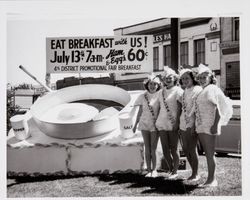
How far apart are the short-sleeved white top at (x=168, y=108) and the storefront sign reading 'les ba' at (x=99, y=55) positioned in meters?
0.29

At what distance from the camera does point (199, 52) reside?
7.35 feet

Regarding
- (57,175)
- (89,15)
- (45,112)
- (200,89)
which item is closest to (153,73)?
(200,89)

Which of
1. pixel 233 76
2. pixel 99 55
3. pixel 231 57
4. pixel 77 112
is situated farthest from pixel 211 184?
pixel 99 55

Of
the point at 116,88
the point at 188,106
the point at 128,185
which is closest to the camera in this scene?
the point at 188,106

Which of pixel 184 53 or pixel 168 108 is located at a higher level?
pixel 184 53

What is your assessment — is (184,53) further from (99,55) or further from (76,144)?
(76,144)

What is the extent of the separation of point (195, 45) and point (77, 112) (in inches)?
36.0

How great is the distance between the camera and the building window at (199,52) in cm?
222

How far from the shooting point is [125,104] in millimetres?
2334

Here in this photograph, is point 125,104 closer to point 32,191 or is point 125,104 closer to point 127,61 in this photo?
point 127,61

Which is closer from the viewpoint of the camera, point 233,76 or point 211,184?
point 211,184

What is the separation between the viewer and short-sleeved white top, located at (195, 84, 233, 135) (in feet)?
6.15

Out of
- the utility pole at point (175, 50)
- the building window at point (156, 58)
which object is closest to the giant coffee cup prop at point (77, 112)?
the building window at point (156, 58)

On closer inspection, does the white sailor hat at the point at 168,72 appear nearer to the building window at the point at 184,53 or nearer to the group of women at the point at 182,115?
the group of women at the point at 182,115
